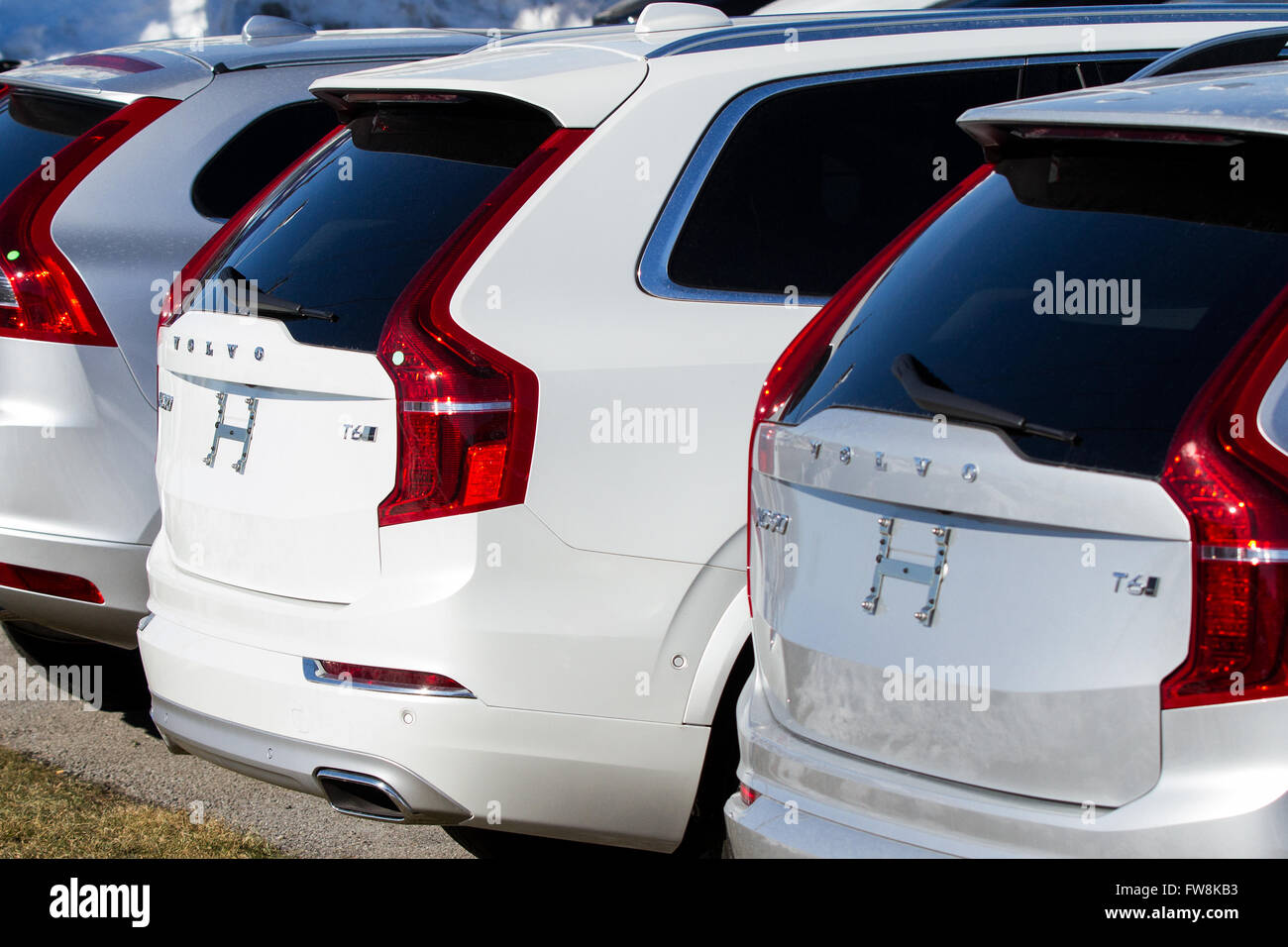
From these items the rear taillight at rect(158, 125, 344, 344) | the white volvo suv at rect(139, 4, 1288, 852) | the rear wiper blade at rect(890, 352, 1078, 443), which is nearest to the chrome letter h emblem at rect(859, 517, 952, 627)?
the rear wiper blade at rect(890, 352, 1078, 443)

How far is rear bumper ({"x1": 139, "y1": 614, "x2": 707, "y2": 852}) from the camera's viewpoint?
123 inches

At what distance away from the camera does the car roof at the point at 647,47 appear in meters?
3.37

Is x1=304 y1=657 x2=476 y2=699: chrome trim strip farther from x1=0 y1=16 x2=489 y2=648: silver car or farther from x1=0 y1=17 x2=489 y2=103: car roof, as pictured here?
x1=0 y1=17 x2=489 y2=103: car roof

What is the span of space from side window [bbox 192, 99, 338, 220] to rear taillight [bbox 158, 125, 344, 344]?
2.46ft

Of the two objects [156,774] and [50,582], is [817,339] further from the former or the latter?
[156,774]

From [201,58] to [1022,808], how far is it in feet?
12.8

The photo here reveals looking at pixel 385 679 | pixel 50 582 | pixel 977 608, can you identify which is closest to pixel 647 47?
pixel 385 679

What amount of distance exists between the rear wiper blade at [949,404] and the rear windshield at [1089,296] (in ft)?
0.03

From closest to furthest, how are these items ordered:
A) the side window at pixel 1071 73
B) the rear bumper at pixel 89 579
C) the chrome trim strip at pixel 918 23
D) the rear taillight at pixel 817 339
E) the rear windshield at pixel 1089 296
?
1. the rear windshield at pixel 1089 296
2. the rear taillight at pixel 817 339
3. the chrome trim strip at pixel 918 23
4. the side window at pixel 1071 73
5. the rear bumper at pixel 89 579

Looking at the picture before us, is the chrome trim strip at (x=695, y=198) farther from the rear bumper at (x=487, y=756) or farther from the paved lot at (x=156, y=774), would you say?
the paved lot at (x=156, y=774)

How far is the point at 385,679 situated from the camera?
10.3 ft

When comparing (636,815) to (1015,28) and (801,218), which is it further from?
(1015,28)

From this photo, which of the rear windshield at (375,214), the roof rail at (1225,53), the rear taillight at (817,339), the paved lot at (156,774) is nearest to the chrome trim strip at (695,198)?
the rear windshield at (375,214)
